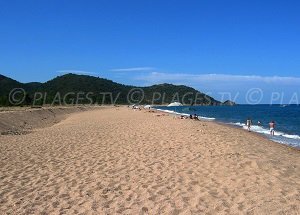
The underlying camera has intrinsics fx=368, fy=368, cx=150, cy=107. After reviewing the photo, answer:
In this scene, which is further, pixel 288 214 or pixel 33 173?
pixel 33 173

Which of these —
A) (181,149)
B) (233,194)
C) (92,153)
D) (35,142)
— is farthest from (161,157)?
(35,142)

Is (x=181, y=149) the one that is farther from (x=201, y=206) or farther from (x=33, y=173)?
(x=201, y=206)

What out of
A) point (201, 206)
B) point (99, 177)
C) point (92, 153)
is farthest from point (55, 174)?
point (201, 206)

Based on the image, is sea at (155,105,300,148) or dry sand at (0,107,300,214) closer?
dry sand at (0,107,300,214)

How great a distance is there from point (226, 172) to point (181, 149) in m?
3.94

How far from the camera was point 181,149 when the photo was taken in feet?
42.8

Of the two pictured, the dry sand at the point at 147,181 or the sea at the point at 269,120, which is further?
the sea at the point at 269,120

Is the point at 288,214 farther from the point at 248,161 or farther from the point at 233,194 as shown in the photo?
the point at 248,161

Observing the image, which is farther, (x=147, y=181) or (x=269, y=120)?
(x=269, y=120)

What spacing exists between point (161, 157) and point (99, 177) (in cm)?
309

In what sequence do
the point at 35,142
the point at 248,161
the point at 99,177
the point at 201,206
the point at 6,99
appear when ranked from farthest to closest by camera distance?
the point at 6,99 → the point at 35,142 → the point at 248,161 → the point at 99,177 → the point at 201,206

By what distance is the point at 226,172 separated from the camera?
9.20 m

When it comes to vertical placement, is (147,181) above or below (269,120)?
below

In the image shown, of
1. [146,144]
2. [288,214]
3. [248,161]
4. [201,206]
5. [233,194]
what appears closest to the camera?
[288,214]
